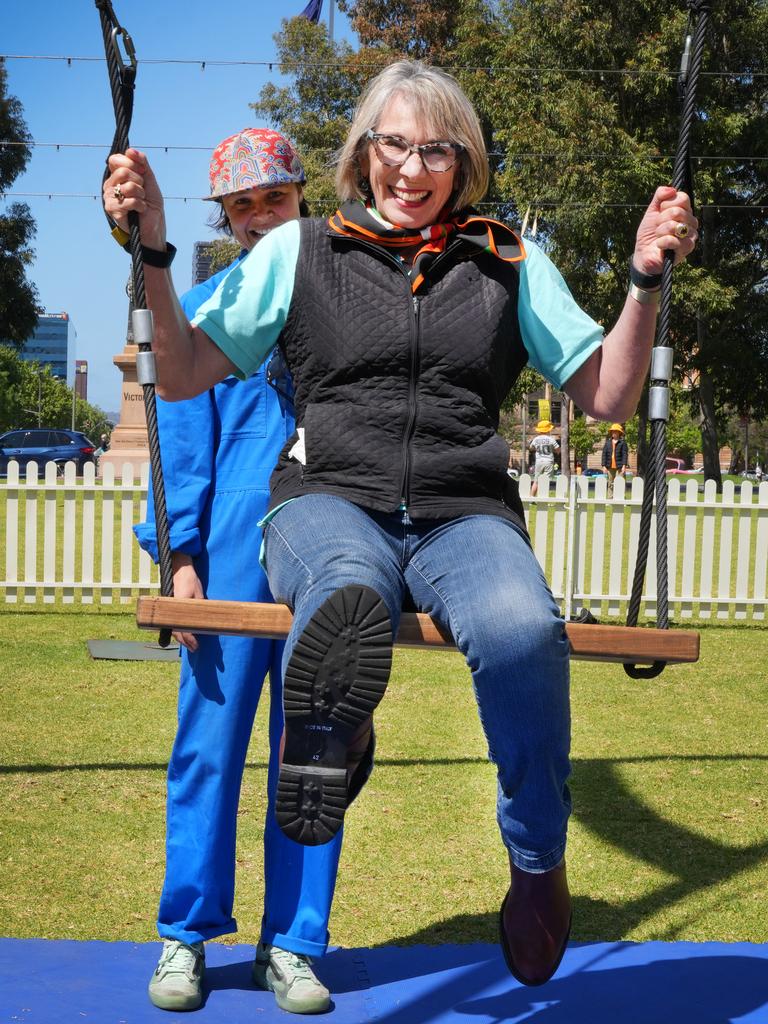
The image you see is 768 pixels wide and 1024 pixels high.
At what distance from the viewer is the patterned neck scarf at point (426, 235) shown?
2.49 metres

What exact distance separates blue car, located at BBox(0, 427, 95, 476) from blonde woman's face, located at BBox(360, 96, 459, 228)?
108 feet

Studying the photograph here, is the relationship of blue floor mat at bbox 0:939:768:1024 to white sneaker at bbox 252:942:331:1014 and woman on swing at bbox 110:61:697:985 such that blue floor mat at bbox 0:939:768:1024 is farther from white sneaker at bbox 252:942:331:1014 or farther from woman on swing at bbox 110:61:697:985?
woman on swing at bbox 110:61:697:985

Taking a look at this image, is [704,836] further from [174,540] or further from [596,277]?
[596,277]

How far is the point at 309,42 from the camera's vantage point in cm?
3312

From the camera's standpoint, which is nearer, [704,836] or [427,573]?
[427,573]

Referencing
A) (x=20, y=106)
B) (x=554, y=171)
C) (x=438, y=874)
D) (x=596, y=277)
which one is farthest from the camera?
(x=20, y=106)

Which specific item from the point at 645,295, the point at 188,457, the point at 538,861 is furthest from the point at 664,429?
the point at 188,457

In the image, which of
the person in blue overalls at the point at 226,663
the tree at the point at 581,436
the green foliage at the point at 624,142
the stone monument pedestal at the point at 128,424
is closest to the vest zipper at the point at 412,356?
the person in blue overalls at the point at 226,663

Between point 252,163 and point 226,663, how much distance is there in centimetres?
127

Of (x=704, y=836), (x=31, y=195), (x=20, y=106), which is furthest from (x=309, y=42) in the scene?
(x=704, y=836)

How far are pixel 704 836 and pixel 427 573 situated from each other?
3.16 metres

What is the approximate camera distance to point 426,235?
2512 millimetres

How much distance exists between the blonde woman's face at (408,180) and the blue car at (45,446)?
108ft

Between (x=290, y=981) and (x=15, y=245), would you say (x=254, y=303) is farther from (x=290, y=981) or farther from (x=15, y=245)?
(x=15, y=245)
